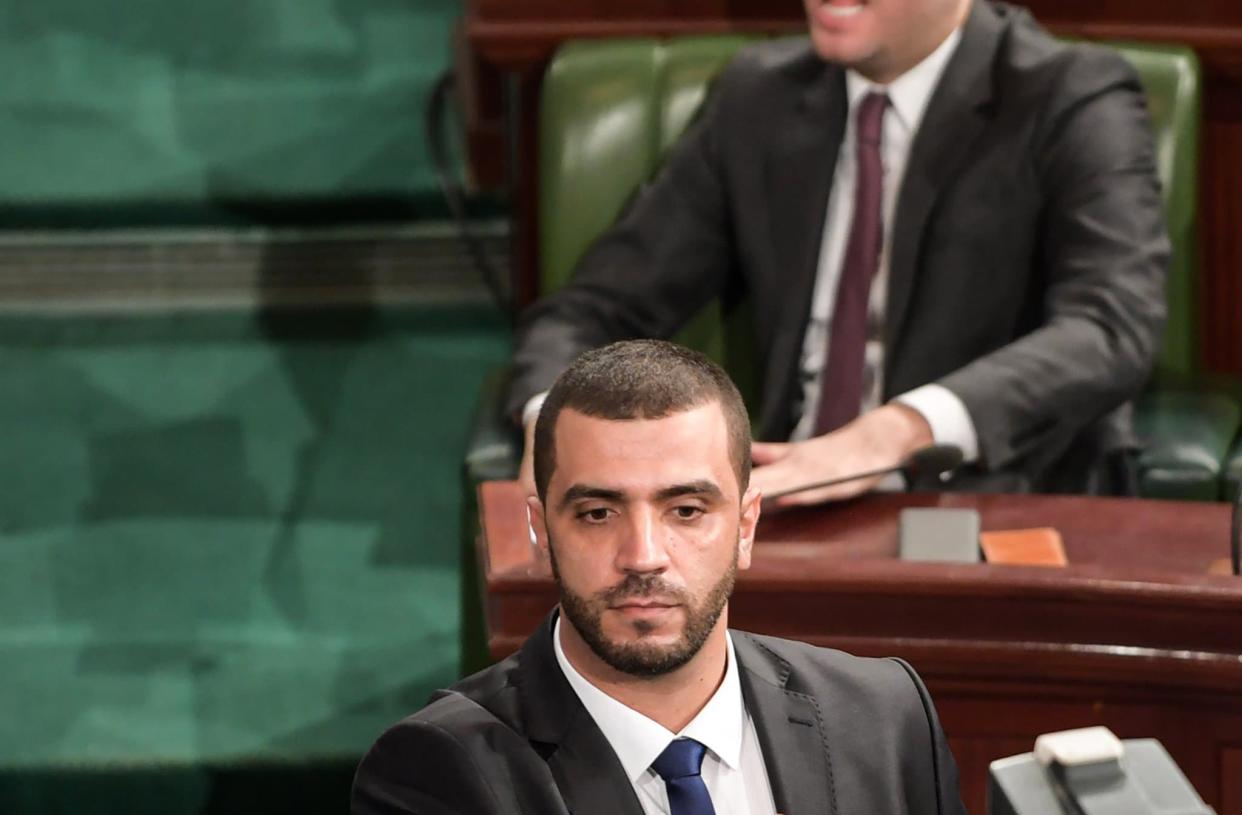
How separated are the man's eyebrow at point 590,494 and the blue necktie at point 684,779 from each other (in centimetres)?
11

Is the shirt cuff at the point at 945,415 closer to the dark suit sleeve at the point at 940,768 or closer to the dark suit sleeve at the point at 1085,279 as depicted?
the dark suit sleeve at the point at 1085,279

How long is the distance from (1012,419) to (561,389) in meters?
0.75

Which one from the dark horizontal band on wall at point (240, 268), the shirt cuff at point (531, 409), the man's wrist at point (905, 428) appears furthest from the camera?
the dark horizontal band on wall at point (240, 268)

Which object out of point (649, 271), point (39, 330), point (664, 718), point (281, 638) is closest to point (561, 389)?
point (664, 718)

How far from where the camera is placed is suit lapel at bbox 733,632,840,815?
0.93 meters

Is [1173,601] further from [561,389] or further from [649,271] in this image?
[649,271]

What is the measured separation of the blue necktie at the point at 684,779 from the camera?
2.93ft

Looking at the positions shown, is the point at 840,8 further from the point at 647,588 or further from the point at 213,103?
the point at 213,103

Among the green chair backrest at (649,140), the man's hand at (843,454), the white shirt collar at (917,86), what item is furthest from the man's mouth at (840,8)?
the man's hand at (843,454)

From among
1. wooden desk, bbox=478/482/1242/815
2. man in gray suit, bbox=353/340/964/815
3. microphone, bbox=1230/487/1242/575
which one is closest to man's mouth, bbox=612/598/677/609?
man in gray suit, bbox=353/340/964/815

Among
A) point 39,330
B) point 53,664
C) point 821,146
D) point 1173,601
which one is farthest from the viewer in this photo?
point 39,330

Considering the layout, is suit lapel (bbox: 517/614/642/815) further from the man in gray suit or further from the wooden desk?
the wooden desk

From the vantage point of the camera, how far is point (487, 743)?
902 mm

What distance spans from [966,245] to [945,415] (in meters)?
0.22
